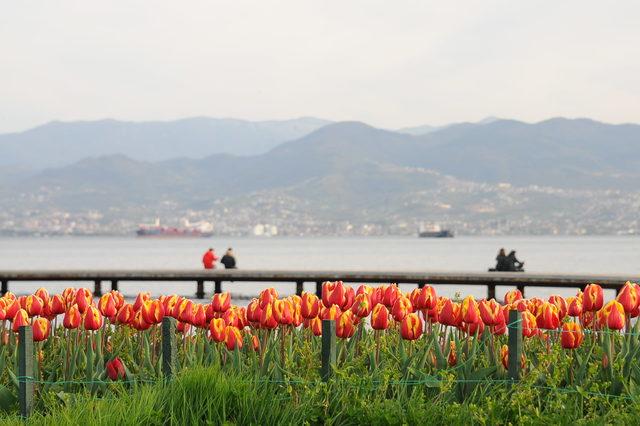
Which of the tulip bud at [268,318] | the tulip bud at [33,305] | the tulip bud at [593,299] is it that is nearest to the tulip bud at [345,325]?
the tulip bud at [268,318]

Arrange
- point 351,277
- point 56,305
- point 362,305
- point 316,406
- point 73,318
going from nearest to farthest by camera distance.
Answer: point 316,406, point 73,318, point 362,305, point 56,305, point 351,277

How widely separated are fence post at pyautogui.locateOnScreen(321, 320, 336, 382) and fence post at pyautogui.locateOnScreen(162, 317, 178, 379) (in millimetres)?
1335

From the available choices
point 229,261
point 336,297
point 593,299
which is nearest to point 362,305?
point 336,297

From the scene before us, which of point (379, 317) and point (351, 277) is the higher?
point (379, 317)

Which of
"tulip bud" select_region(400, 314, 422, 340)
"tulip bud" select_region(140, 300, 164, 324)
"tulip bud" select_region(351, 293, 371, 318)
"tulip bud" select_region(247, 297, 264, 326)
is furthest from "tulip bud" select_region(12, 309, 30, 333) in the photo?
"tulip bud" select_region(400, 314, 422, 340)

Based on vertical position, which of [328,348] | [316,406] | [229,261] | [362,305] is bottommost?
[316,406]

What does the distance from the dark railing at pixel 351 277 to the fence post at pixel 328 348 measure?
19482 millimetres

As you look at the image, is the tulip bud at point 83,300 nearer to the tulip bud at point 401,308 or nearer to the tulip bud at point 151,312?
the tulip bud at point 151,312

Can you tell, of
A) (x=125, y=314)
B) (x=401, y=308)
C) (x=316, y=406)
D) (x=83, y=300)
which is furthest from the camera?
(x=83, y=300)

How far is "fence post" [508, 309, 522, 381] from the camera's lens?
9.44 metres

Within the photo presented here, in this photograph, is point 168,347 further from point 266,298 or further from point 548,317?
point 548,317

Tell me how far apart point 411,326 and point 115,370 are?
9.12 ft

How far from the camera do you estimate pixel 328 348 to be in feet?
31.2

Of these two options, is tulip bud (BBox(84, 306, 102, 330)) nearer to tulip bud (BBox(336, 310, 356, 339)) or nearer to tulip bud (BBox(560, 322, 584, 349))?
tulip bud (BBox(336, 310, 356, 339))
